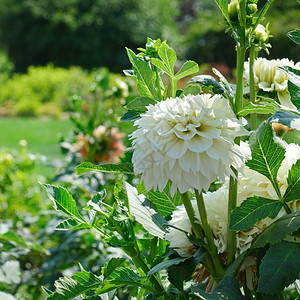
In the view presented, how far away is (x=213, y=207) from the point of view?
60 cm

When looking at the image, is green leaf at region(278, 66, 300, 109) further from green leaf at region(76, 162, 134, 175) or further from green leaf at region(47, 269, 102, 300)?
green leaf at region(47, 269, 102, 300)

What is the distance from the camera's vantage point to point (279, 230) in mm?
518

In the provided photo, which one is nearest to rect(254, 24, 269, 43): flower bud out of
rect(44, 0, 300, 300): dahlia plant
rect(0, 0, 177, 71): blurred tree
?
rect(44, 0, 300, 300): dahlia plant

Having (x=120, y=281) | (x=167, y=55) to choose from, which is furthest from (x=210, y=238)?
(x=167, y=55)

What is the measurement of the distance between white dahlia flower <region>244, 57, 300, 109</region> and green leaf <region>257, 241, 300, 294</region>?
0.24 meters

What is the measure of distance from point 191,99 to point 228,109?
4 cm

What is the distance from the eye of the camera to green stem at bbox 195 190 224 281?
554 millimetres

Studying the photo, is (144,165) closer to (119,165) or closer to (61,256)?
(119,165)

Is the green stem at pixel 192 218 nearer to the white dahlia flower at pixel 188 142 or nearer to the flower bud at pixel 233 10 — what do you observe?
the white dahlia flower at pixel 188 142

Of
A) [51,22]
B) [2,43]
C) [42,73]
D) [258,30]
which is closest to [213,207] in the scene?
[258,30]

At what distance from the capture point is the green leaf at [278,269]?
1.64 feet

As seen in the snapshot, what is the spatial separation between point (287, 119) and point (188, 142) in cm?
11

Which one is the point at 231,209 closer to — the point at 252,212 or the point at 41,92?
the point at 252,212

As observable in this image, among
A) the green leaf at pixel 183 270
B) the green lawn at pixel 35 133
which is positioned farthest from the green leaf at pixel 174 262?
the green lawn at pixel 35 133
